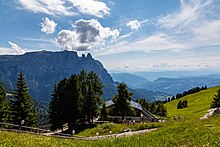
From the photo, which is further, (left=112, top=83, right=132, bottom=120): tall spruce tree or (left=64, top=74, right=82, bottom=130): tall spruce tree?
(left=112, top=83, right=132, bottom=120): tall spruce tree

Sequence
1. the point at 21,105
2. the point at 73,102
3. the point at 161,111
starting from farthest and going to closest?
the point at 161,111
the point at 73,102
the point at 21,105

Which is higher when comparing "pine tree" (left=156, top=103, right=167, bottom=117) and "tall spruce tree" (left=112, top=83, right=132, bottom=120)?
"tall spruce tree" (left=112, top=83, right=132, bottom=120)

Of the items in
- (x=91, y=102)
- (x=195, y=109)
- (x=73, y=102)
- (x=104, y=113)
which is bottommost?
(x=195, y=109)

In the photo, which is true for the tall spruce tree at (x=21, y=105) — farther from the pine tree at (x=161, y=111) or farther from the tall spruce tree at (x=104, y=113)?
the pine tree at (x=161, y=111)

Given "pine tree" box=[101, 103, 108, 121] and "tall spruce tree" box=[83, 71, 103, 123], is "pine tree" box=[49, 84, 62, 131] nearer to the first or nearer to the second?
"tall spruce tree" box=[83, 71, 103, 123]

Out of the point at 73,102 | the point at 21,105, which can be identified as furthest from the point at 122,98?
the point at 21,105

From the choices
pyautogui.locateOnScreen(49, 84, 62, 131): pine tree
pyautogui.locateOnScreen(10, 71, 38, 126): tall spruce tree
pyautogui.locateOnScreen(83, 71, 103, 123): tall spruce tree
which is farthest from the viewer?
pyautogui.locateOnScreen(49, 84, 62, 131): pine tree

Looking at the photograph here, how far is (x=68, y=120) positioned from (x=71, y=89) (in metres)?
7.97

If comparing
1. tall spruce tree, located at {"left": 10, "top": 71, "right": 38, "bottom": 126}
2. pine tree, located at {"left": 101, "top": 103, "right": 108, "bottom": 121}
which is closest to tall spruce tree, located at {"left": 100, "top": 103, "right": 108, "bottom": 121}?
pine tree, located at {"left": 101, "top": 103, "right": 108, "bottom": 121}

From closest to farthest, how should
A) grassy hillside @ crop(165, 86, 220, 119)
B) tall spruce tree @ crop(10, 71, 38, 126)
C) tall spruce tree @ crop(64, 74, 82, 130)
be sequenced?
tall spruce tree @ crop(10, 71, 38, 126), tall spruce tree @ crop(64, 74, 82, 130), grassy hillside @ crop(165, 86, 220, 119)

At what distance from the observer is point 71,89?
67.9m

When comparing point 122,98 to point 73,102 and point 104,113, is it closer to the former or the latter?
point 104,113

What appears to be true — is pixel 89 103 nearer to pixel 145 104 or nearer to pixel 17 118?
pixel 17 118

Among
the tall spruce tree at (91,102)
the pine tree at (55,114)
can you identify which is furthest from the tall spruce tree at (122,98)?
the pine tree at (55,114)
